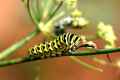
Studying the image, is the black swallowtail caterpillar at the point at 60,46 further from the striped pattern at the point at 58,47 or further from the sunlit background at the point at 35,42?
the sunlit background at the point at 35,42

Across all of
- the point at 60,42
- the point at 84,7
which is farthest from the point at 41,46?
the point at 84,7

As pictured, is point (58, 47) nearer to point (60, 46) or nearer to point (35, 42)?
point (60, 46)

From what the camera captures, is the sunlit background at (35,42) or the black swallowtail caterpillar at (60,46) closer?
the black swallowtail caterpillar at (60,46)

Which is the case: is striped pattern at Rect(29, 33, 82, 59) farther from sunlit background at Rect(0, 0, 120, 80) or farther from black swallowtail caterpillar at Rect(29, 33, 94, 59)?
sunlit background at Rect(0, 0, 120, 80)

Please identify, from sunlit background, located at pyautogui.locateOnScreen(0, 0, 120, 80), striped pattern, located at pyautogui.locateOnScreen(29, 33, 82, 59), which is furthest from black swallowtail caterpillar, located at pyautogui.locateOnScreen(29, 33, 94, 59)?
sunlit background, located at pyautogui.locateOnScreen(0, 0, 120, 80)

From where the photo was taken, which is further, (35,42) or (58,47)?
(35,42)

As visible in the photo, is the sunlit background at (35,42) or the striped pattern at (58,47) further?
the sunlit background at (35,42)

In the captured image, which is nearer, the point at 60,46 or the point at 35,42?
the point at 60,46

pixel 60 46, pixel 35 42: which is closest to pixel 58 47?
pixel 60 46

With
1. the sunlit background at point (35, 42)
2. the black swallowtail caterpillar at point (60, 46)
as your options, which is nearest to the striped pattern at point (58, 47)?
the black swallowtail caterpillar at point (60, 46)
